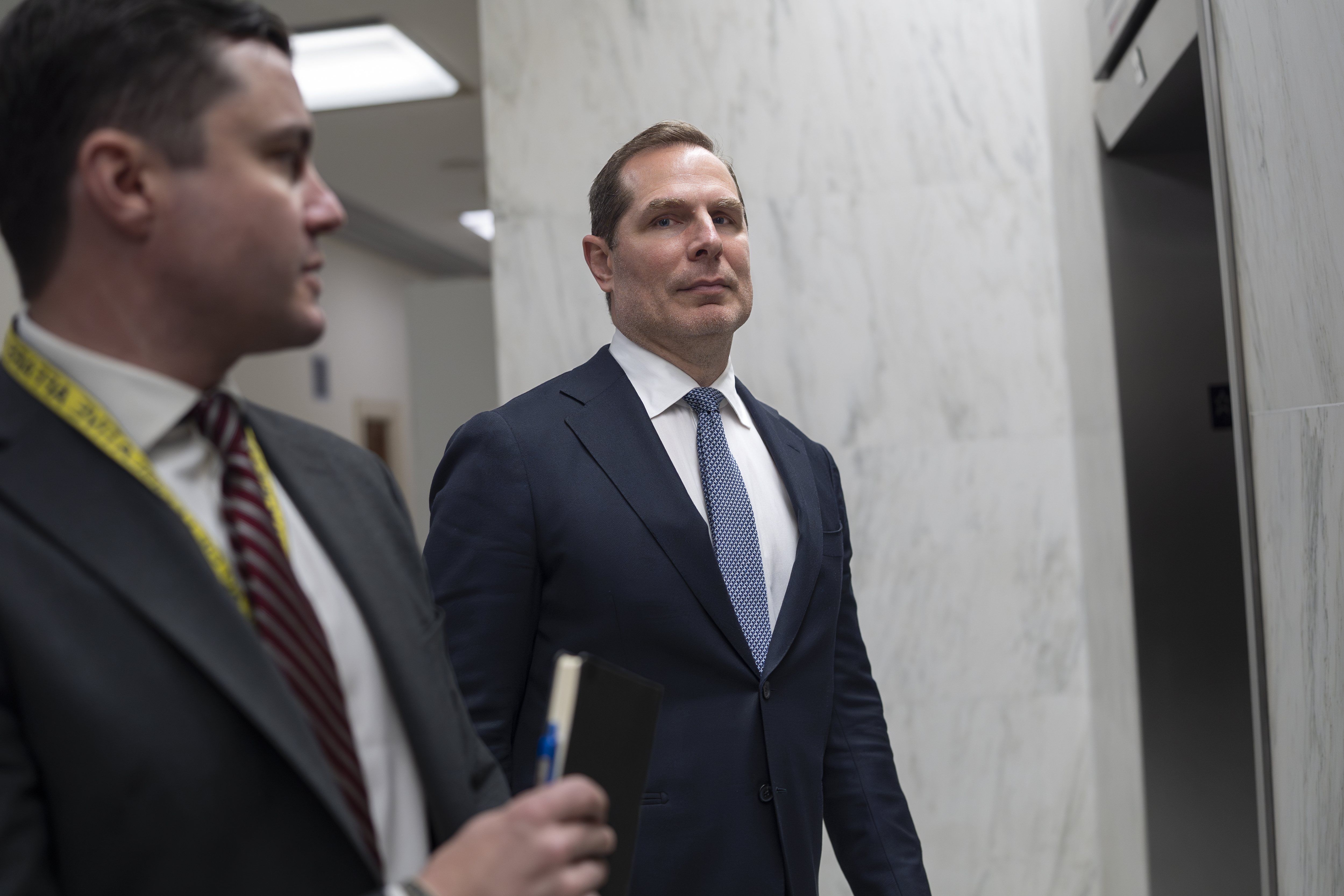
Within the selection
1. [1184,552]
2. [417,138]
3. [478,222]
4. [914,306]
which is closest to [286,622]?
[1184,552]

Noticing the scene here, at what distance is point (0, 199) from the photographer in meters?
0.86

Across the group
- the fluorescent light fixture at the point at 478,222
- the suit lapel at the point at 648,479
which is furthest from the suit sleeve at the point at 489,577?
the fluorescent light fixture at the point at 478,222

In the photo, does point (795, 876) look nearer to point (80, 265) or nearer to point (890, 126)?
point (80, 265)

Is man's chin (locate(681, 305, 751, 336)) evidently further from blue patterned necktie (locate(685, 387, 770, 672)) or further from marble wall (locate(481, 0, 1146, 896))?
marble wall (locate(481, 0, 1146, 896))

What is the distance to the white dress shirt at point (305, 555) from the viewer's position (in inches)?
32.7

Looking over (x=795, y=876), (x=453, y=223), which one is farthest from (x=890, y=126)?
→ (x=453, y=223)

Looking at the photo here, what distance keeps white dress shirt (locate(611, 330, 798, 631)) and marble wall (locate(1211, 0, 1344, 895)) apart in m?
0.72

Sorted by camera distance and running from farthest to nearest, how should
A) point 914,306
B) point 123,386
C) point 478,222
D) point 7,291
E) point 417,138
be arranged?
point 478,222, point 417,138, point 7,291, point 914,306, point 123,386

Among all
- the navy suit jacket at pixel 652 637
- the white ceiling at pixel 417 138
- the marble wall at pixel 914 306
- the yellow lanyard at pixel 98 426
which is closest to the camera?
the yellow lanyard at pixel 98 426

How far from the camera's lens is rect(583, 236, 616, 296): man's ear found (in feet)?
6.64

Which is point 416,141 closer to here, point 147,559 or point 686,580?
point 686,580

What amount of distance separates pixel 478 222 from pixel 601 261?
24.9 ft

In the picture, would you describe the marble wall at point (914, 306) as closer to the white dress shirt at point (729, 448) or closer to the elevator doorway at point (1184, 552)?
the elevator doorway at point (1184, 552)

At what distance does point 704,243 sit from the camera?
1899mm
